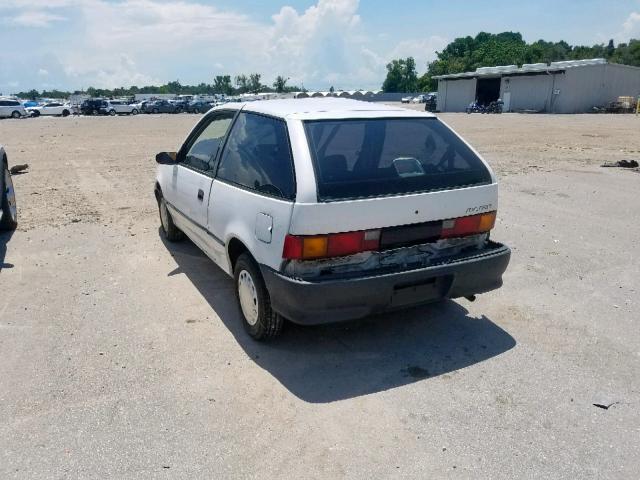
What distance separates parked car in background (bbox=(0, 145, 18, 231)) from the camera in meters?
6.04

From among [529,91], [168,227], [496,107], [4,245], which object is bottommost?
[4,245]

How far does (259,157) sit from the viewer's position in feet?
12.3

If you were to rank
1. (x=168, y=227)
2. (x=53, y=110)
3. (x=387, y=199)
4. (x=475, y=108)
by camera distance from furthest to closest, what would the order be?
(x=53, y=110) → (x=475, y=108) → (x=168, y=227) → (x=387, y=199)

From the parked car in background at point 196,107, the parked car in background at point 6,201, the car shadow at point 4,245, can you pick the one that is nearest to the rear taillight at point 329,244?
the car shadow at point 4,245

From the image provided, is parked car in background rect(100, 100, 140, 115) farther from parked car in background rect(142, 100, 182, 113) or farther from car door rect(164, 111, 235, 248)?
car door rect(164, 111, 235, 248)

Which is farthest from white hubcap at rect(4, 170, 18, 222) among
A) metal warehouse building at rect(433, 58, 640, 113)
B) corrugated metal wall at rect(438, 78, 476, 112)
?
corrugated metal wall at rect(438, 78, 476, 112)

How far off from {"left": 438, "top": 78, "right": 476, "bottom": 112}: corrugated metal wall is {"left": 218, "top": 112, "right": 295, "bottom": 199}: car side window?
163 feet

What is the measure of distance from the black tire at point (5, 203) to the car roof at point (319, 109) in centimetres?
337

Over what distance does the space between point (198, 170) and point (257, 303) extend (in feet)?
5.31

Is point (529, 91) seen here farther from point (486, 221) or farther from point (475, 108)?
point (486, 221)

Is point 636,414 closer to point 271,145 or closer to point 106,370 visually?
point 271,145

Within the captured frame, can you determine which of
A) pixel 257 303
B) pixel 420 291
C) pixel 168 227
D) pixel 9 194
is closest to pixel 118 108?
pixel 9 194

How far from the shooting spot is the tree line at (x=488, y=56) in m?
78.2

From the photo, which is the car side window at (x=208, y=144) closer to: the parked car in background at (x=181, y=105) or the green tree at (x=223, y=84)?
the parked car in background at (x=181, y=105)
